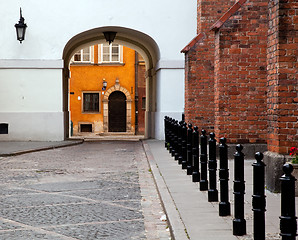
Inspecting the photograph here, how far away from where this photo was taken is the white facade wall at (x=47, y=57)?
2058cm

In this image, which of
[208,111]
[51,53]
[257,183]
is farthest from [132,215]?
[51,53]

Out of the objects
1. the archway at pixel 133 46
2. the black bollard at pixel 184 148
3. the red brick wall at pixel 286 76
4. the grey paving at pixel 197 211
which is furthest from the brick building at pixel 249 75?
the archway at pixel 133 46

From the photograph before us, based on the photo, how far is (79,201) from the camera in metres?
7.94

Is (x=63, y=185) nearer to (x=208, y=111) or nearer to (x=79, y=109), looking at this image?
(x=208, y=111)

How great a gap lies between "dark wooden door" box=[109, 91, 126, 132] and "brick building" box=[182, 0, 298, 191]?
71.9 ft

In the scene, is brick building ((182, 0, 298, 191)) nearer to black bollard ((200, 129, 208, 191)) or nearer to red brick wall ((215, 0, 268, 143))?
red brick wall ((215, 0, 268, 143))

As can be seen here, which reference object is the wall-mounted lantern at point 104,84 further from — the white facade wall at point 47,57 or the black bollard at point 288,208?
the black bollard at point 288,208

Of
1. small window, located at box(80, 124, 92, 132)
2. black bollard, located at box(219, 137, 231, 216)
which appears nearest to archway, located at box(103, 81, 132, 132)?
small window, located at box(80, 124, 92, 132)

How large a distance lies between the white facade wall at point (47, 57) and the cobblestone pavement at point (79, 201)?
6.90m

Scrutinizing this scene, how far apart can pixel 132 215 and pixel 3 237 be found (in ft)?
5.56

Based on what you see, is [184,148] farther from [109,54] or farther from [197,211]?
[109,54]

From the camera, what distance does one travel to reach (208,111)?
53.1ft

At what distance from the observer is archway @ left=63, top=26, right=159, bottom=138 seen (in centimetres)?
2181

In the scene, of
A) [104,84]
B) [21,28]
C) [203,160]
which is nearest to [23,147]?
[21,28]
